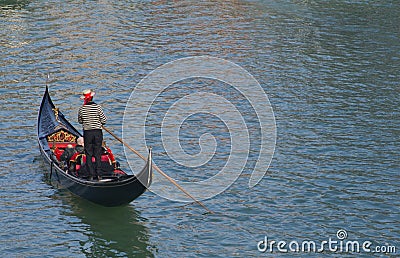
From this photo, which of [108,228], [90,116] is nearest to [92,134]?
[90,116]

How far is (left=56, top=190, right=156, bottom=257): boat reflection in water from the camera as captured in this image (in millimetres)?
11234

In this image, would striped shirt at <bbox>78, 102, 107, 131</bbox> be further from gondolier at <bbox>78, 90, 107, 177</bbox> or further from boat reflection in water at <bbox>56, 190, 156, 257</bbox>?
boat reflection in water at <bbox>56, 190, 156, 257</bbox>

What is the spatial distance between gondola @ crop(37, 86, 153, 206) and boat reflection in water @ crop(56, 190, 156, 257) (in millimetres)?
173

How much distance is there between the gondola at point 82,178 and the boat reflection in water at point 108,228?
17 cm

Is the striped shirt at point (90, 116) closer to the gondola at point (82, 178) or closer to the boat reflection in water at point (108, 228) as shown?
the gondola at point (82, 178)

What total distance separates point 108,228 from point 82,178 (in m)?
1.01

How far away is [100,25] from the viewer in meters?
27.4

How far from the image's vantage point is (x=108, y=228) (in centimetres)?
1193

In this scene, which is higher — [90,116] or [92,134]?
[90,116]

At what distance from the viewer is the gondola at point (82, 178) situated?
11.6 metres

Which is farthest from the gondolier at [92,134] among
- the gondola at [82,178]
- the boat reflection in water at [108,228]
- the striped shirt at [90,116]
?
the boat reflection in water at [108,228]

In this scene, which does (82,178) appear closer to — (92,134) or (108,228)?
(92,134)

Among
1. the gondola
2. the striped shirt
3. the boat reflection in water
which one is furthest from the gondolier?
the boat reflection in water

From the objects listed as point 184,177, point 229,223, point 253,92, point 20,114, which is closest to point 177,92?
point 253,92
